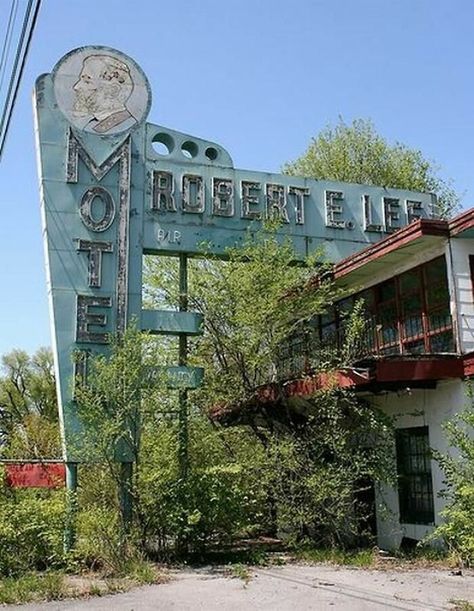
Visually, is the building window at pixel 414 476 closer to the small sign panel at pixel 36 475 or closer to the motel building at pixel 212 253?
the motel building at pixel 212 253

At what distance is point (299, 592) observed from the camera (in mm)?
11195

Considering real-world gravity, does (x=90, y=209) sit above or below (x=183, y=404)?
above

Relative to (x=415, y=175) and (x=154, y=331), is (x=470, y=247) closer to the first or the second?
(x=154, y=331)

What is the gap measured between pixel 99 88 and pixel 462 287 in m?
9.75

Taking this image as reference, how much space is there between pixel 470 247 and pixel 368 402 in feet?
15.4

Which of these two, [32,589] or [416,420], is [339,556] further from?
[32,589]

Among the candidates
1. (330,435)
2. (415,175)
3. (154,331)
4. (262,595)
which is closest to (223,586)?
(262,595)

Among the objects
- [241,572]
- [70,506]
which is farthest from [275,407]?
[70,506]

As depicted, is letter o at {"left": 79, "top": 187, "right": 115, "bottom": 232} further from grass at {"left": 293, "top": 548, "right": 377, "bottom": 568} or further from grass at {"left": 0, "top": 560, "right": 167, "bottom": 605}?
grass at {"left": 293, "top": 548, "right": 377, "bottom": 568}

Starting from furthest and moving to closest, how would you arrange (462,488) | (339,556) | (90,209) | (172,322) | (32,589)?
(90,209) → (172,322) → (339,556) → (32,589) → (462,488)

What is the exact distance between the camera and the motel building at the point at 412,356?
14.9 metres

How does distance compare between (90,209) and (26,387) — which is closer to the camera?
(90,209)

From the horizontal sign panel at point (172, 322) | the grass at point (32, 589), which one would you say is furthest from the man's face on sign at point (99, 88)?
the grass at point (32, 589)

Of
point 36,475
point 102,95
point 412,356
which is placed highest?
point 102,95
